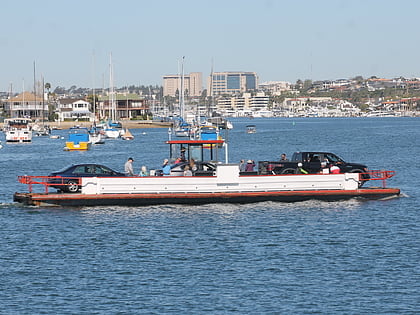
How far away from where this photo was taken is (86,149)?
100m

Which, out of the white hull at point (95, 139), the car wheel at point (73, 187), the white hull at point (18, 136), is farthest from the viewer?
the white hull at point (18, 136)

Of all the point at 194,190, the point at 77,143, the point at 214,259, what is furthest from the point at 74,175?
the point at 77,143

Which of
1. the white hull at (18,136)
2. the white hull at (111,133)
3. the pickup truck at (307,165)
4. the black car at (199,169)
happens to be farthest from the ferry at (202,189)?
the white hull at (111,133)

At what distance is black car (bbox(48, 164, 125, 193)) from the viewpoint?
38941 mm

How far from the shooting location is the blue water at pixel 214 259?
2248 centimetres

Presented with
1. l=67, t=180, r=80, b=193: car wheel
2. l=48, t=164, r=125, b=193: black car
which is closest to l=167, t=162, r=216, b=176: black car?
l=48, t=164, r=125, b=193: black car

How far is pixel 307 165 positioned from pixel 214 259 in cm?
1541

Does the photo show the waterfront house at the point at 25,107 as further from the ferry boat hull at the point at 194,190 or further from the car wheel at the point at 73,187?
the ferry boat hull at the point at 194,190

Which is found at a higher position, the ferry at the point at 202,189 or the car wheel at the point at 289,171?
the car wheel at the point at 289,171

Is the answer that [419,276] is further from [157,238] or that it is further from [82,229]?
[82,229]

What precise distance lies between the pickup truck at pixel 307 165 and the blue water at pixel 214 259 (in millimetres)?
2560

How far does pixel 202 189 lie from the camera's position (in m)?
38.2

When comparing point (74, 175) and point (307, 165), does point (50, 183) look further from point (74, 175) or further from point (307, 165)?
point (307, 165)

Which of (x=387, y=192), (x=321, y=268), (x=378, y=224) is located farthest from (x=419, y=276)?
(x=387, y=192)
